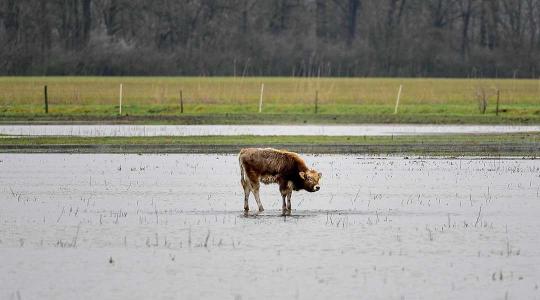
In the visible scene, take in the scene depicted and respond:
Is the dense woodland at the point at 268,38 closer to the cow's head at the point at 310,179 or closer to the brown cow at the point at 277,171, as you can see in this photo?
the brown cow at the point at 277,171

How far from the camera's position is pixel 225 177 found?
2559 centimetres

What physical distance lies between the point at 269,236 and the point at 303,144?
57.7 ft

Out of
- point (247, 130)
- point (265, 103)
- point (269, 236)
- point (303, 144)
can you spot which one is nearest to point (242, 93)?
point (265, 103)

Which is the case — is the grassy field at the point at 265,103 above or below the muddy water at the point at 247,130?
below

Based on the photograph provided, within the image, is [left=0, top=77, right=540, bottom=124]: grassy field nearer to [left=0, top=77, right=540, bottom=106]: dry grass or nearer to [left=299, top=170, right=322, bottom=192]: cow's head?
[left=0, top=77, right=540, bottom=106]: dry grass

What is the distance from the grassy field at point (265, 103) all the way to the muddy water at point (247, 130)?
102 inches

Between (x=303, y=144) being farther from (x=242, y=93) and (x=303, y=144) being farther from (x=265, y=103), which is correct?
(x=242, y=93)

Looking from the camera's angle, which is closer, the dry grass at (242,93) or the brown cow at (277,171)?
the brown cow at (277,171)

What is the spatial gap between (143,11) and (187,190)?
9808 centimetres

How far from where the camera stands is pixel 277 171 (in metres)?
18.7

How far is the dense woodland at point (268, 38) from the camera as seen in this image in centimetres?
10406

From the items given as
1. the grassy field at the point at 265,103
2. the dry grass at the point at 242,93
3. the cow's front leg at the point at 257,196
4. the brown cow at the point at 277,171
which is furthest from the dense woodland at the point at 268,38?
the brown cow at the point at 277,171

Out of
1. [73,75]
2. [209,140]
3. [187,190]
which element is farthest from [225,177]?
[73,75]

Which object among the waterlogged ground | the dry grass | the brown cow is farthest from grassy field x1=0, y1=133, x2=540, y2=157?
the dry grass
